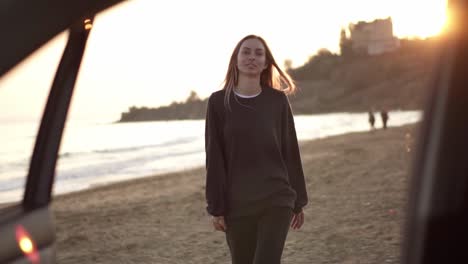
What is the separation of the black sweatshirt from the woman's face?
0.14 meters

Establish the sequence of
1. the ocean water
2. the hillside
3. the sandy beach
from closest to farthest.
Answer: the ocean water < the sandy beach < the hillside

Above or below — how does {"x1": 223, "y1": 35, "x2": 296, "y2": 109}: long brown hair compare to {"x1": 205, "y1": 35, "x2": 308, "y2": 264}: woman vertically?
above

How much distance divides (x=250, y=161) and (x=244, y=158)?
1.3 inches

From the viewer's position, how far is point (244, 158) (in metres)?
2.81

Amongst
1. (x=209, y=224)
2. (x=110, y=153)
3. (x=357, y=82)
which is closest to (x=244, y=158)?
(x=209, y=224)

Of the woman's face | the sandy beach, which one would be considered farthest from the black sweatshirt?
the sandy beach

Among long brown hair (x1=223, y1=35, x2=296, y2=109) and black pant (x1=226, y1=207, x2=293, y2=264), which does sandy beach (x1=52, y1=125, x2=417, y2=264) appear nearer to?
black pant (x1=226, y1=207, x2=293, y2=264)

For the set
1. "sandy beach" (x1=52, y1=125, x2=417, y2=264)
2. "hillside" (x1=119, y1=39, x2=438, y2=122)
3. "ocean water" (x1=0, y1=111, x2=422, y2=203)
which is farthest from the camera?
"hillside" (x1=119, y1=39, x2=438, y2=122)

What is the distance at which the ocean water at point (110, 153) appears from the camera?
4.99 feet

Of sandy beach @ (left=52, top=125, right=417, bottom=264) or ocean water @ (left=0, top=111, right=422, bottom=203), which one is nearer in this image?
ocean water @ (left=0, top=111, right=422, bottom=203)

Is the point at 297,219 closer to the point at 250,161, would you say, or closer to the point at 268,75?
the point at 250,161

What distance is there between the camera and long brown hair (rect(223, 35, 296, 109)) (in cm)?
299

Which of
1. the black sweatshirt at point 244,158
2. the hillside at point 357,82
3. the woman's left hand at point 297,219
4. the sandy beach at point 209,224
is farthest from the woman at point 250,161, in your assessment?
the hillside at point 357,82

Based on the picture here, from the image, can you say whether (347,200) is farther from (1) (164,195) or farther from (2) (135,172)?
(2) (135,172)
